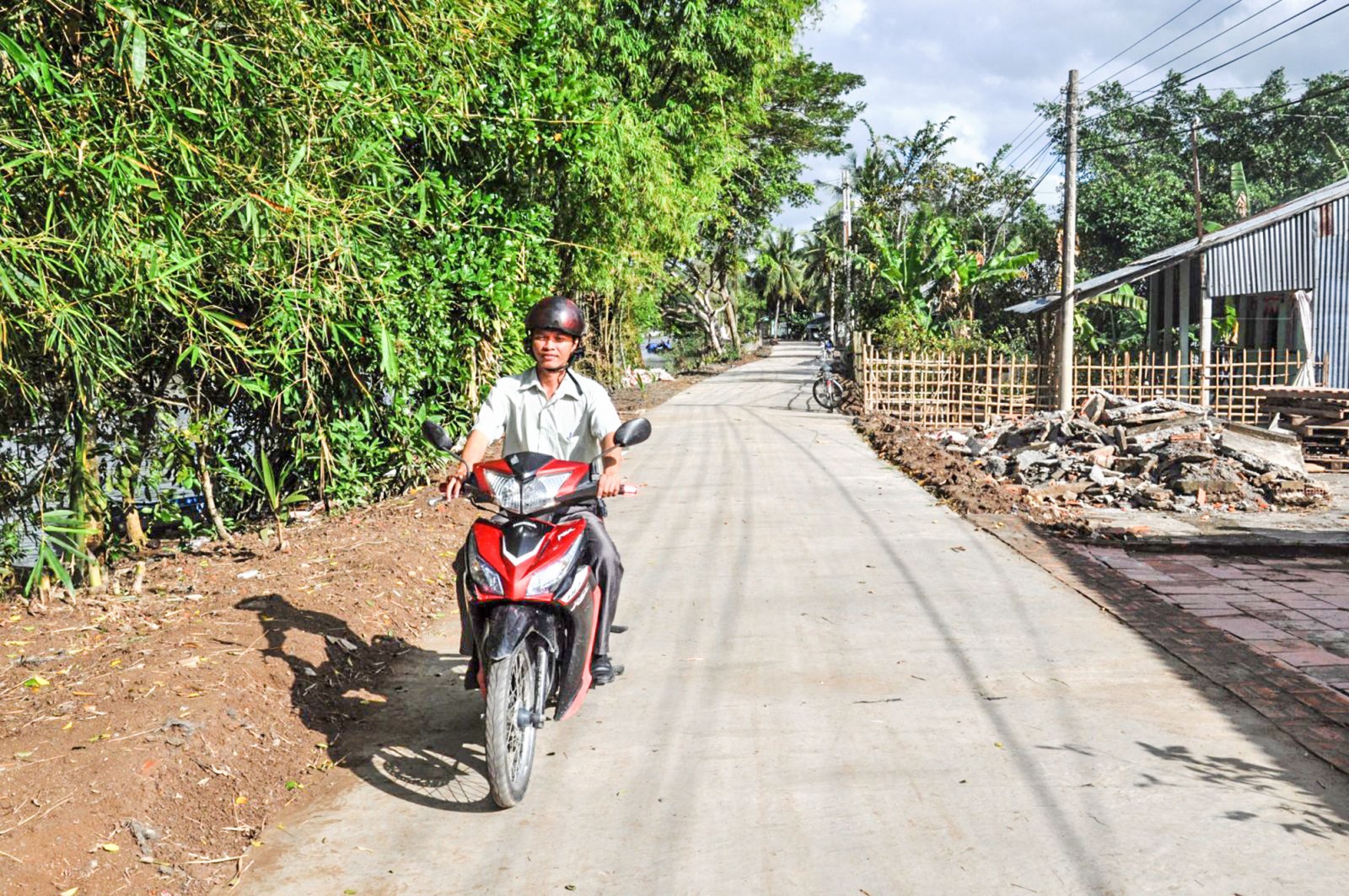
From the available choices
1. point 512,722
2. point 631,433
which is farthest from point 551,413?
point 512,722

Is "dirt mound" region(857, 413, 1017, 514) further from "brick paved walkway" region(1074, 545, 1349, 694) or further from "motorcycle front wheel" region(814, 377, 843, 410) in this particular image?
"motorcycle front wheel" region(814, 377, 843, 410)

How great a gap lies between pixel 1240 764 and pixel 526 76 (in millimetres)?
8221

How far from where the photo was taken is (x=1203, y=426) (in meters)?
15.2

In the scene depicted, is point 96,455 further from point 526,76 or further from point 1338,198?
point 1338,198

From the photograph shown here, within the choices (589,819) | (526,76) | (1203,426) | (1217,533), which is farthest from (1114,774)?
(1203,426)

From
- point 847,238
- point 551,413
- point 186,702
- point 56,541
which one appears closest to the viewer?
point 186,702

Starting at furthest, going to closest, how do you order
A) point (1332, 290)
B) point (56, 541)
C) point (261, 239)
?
1. point (1332, 290)
2. point (56, 541)
3. point (261, 239)

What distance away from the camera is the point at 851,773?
4.19 meters

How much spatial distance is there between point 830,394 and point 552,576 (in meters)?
19.5

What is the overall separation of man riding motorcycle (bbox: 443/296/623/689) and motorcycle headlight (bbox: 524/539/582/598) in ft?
1.06

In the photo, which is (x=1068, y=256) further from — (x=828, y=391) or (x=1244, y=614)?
(x=1244, y=614)

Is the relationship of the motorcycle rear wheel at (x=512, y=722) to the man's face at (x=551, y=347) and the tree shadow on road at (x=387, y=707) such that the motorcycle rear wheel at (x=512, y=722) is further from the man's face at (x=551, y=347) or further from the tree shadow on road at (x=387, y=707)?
the man's face at (x=551, y=347)

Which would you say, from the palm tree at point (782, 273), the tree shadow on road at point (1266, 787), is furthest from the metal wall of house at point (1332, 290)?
the palm tree at point (782, 273)

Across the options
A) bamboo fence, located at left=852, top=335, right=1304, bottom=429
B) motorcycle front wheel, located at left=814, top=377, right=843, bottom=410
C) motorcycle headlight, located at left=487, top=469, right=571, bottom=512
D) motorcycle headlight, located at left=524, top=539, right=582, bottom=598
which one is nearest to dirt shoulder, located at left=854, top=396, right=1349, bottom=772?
motorcycle headlight, located at left=524, top=539, right=582, bottom=598
